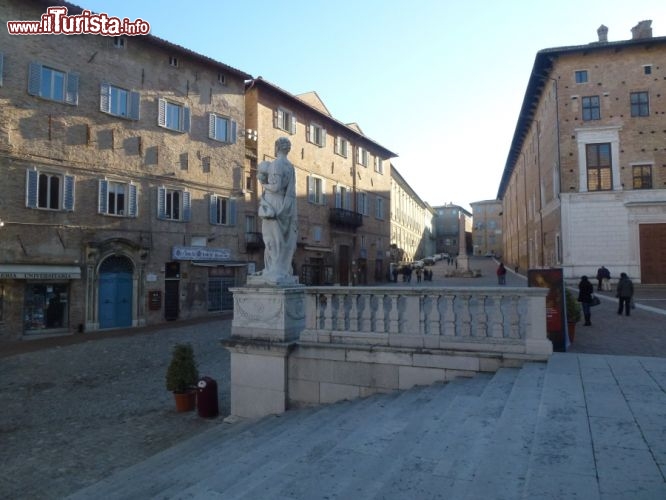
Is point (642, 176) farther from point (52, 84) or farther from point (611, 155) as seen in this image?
point (52, 84)

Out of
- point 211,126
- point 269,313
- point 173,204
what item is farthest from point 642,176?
point 269,313

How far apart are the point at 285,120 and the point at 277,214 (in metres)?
22.3

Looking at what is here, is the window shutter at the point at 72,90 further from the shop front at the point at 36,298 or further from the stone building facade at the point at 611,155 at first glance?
the stone building facade at the point at 611,155

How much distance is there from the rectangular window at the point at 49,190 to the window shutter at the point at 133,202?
7.86 feet

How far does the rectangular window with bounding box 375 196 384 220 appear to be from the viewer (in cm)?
3917

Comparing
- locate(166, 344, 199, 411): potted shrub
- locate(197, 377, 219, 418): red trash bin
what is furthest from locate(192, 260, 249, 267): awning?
locate(197, 377, 219, 418): red trash bin

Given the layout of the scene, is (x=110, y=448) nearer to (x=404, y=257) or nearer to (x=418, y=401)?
(x=418, y=401)

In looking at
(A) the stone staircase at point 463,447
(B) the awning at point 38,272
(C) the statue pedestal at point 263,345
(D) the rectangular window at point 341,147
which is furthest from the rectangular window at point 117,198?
(D) the rectangular window at point 341,147

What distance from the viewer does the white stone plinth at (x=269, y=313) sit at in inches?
280

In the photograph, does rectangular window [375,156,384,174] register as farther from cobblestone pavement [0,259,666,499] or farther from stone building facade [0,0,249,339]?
cobblestone pavement [0,259,666,499]

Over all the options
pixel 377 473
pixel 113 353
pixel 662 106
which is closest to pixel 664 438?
pixel 377 473

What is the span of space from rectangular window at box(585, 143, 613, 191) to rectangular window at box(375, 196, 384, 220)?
17.6 meters

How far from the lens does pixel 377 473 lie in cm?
376

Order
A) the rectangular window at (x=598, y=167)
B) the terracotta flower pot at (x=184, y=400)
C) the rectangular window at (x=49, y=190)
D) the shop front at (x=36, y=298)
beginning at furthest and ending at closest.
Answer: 1. the rectangular window at (x=598, y=167)
2. the rectangular window at (x=49, y=190)
3. the shop front at (x=36, y=298)
4. the terracotta flower pot at (x=184, y=400)
